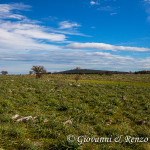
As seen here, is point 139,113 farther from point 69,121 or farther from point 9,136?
point 9,136

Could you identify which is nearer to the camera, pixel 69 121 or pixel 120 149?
pixel 120 149

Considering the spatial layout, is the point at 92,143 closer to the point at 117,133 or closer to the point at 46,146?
the point at 117,133

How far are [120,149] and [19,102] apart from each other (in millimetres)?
9574

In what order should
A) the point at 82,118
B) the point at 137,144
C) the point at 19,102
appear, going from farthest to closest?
the point at 19,102, the point at 82,118, the point at 137,144

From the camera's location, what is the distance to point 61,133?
6500mm

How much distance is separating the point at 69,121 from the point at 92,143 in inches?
89.6

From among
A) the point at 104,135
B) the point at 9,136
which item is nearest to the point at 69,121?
the point at 104,135

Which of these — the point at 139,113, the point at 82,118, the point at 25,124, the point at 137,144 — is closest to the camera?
the point at 137,144

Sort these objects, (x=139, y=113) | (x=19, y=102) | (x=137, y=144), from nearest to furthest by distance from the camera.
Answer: (x=137, y=144), (x=139, y=113), (x=19, y=102)

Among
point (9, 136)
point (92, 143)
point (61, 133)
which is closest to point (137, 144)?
point (92, 143)

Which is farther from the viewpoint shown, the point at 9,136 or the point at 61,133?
the point at 61,133

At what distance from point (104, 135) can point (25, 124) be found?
439 centimetres

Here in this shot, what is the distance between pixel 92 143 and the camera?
580 cm

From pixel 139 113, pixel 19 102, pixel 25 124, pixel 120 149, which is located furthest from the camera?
pixel 19 102
